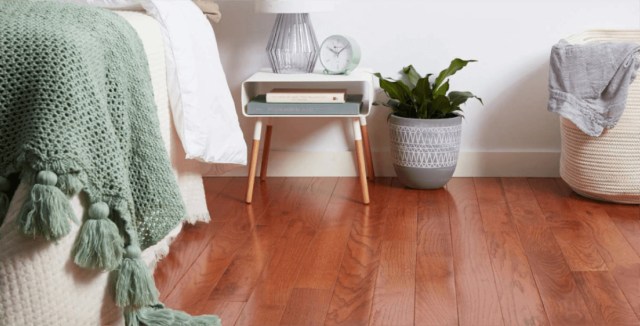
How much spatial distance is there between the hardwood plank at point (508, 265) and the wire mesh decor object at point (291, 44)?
2.49 ft

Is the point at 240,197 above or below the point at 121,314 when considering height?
below

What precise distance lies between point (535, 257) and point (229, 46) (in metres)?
1.46

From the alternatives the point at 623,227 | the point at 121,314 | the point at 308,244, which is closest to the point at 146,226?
the point at 121,314

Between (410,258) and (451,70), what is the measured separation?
86 cm

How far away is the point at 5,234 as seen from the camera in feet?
4.68

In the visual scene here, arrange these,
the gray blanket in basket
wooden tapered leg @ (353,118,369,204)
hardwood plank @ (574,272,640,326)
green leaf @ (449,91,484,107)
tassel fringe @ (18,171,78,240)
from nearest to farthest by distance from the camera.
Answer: tassel fringe @ (18,171,78,240)
hardwood plank @ (574,272,640,326)
the gray blanket in basket
wooden tapered leg @ (353,118,369,204)
green leaf @ (449,91,484,107)

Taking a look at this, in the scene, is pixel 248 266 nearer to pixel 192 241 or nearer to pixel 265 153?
pixel 192 241

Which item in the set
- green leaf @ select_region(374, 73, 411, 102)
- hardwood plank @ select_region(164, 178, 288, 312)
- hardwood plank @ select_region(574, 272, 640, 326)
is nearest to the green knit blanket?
hardwood plank @ select_region(164, 178, 288, 312)

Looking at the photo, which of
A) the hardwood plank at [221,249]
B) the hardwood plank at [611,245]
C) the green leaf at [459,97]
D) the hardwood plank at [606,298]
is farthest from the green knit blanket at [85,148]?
the green leaf at [459,97]

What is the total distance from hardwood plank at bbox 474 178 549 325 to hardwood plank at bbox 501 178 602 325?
0.02 metres

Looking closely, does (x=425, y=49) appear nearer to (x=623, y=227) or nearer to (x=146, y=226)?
(x=623, y=227)

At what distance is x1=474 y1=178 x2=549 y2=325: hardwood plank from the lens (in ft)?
6.34

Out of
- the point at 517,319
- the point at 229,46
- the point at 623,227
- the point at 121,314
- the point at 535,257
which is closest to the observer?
the point at 121,314

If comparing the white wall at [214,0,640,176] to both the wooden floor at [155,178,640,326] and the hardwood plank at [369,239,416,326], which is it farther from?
the hardwood plank at [369,239,416,326]
